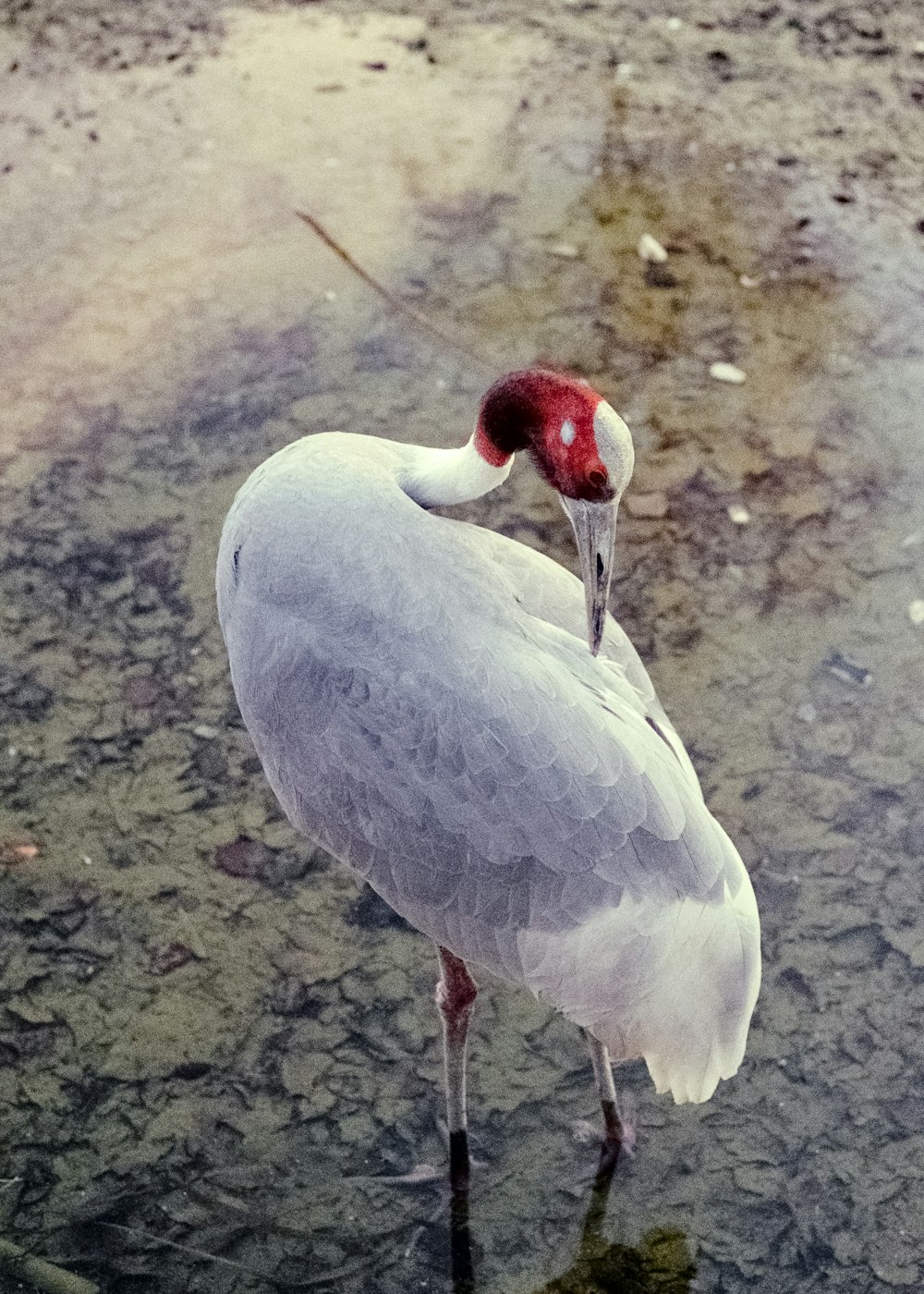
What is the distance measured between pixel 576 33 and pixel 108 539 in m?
3.46

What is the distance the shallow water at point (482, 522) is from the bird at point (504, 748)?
0.62 metres

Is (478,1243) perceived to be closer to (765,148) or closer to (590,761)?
(590,761)

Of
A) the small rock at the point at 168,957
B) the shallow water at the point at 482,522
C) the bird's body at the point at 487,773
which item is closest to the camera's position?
the bird's body at the point at 487,773

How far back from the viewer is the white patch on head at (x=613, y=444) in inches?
109

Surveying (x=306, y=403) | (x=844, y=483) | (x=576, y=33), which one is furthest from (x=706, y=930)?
(x=576, y=33)

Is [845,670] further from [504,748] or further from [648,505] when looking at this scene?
[504,748]

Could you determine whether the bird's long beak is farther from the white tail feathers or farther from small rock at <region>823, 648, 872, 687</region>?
small rock at <region>823, 648, 872, 687</region>

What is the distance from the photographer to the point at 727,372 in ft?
16.8

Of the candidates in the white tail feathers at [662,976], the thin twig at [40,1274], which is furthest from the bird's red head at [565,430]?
the thin twig at [40,1274]

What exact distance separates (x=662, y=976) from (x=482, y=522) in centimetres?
213

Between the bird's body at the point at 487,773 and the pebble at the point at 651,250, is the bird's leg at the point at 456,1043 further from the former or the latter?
the pebble at the point at 651,250

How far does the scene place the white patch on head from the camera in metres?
2.76

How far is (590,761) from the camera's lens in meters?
2.87

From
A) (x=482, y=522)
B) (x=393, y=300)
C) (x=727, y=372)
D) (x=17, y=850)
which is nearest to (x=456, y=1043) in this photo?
(x=17, y=850)
